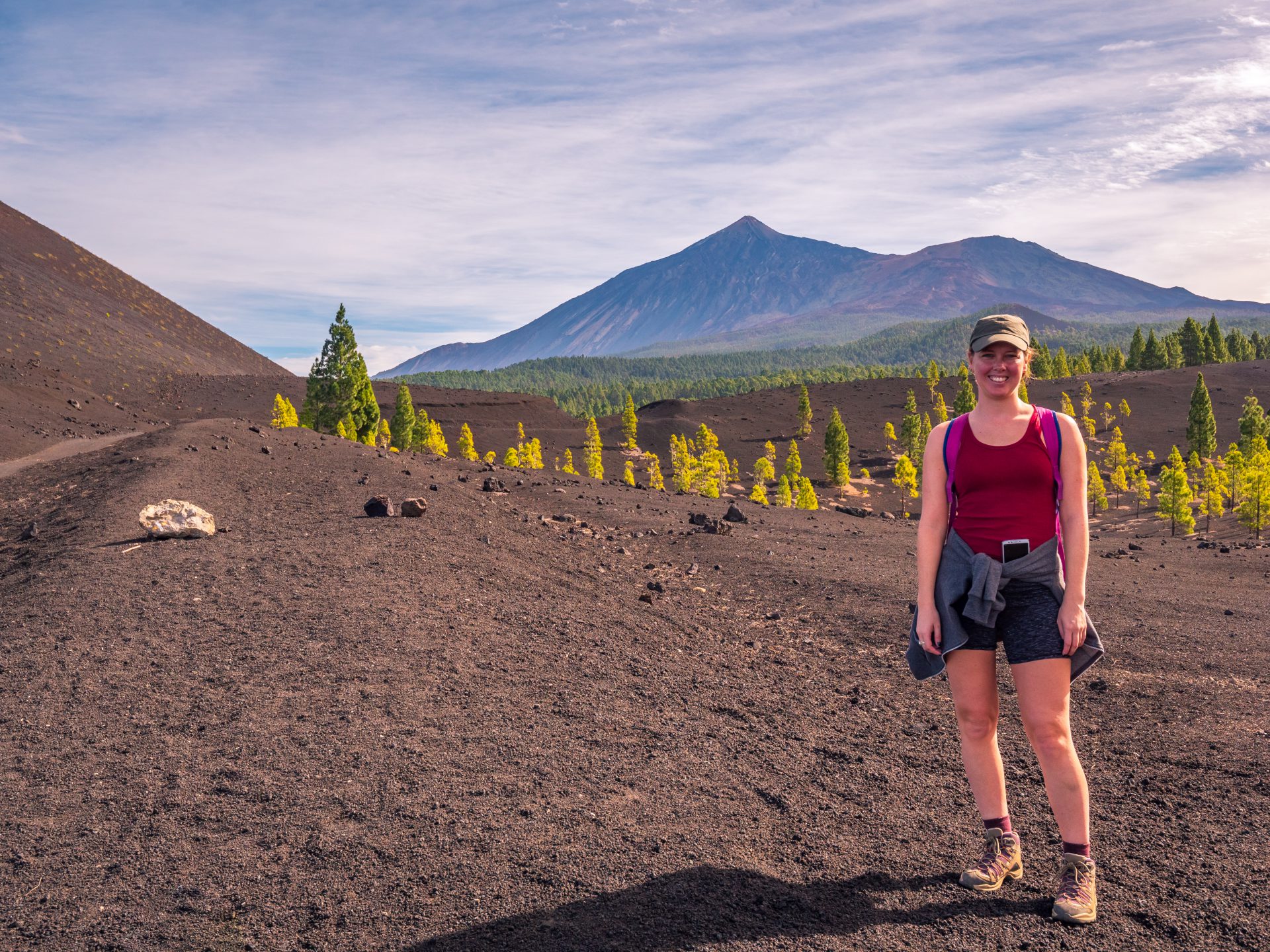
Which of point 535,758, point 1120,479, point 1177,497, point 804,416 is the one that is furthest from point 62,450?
point 804,416

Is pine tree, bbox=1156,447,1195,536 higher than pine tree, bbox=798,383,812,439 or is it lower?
lower

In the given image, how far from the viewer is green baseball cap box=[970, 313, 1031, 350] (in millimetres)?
4355

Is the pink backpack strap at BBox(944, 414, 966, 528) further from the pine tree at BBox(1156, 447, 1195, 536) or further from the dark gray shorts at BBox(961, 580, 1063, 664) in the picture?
the pine tree at BBox(1156, 447, 1195, 536)

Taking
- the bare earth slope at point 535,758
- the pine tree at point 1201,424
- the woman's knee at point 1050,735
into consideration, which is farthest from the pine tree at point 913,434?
the woman's knee at point 1050,735

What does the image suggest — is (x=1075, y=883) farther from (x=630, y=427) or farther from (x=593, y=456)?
(x=630, y=427)

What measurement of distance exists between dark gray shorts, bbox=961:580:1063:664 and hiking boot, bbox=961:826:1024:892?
47.7 inches

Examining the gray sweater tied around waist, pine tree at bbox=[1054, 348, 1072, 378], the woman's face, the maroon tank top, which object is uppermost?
pine tree at bbox=[1054, 348, 1072, 378]

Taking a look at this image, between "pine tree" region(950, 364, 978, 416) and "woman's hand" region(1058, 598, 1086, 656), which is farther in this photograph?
"pine tree" region(950, 364, 978, 416)

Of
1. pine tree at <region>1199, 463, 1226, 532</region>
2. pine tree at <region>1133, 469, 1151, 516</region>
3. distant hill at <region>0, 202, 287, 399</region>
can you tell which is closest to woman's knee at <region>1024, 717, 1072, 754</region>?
pine tree at <region>1199, 463, 1226, 532</region>

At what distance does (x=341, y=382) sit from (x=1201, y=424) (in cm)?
7748

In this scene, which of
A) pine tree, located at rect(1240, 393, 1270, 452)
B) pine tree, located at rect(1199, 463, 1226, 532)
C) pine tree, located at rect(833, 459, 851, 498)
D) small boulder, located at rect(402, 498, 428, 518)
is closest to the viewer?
small boulder, located at rect(402, 498, 428, 518)

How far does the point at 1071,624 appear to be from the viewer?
13.8ft

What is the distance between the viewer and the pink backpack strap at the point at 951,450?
4.52 m

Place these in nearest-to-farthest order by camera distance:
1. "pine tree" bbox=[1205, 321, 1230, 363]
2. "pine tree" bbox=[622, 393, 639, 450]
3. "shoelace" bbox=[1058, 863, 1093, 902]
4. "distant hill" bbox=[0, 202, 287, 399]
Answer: "shoelace" bbox=[1058, 863, 1093, 902] → "distant hill" bbox=[0, 202, 287, 399] → "pine tree" bbox=[622, 393, 639, 450] → "pine tree" bbox=[1205, 321, 1230, 363]
